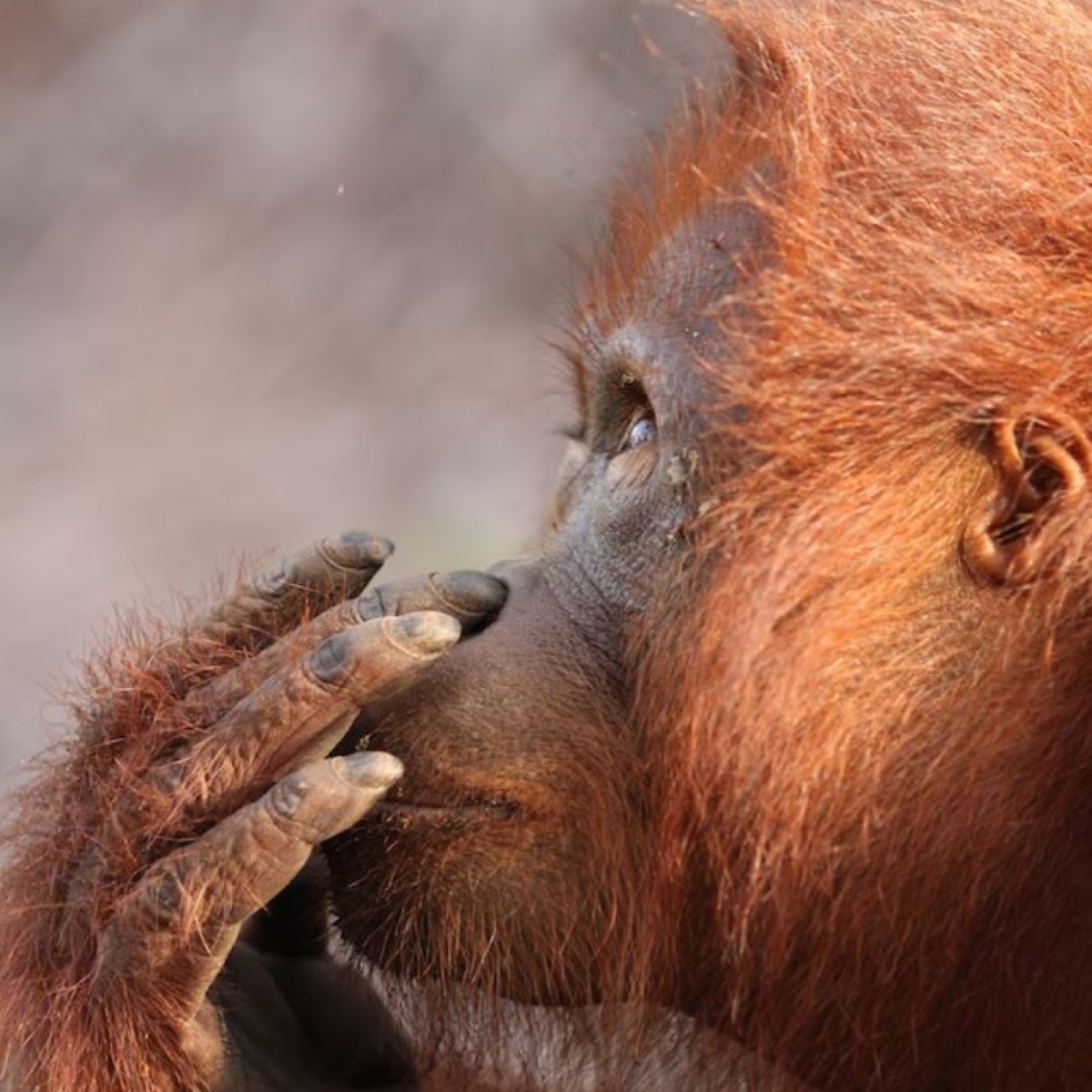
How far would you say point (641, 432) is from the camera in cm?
204

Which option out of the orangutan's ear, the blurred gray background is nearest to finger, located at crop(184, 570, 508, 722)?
the orangutan's ear

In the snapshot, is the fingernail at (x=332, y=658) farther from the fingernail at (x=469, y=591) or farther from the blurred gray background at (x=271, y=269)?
the blurred gray background at (x=271, y=269)

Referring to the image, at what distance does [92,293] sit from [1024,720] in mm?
2610

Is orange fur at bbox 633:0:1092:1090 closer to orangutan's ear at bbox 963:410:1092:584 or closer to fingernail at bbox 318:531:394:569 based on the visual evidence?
orangutan's ear at bbox 963:410:1092:584

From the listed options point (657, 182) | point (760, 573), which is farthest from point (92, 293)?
point (760, 573)

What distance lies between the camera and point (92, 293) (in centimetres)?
399

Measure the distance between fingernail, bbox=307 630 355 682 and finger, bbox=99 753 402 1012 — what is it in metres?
0.08

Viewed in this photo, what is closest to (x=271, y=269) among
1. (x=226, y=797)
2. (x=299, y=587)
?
(x=299, y=587)

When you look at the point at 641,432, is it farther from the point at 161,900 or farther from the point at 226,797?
the point at 161,900

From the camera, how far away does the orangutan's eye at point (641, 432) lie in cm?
201

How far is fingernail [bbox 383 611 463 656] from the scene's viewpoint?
71.1 inches

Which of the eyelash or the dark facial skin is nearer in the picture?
the dark facial skin

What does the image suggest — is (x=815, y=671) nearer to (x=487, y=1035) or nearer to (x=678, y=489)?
(x=678, y=489)

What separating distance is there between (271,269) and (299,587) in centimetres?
196
